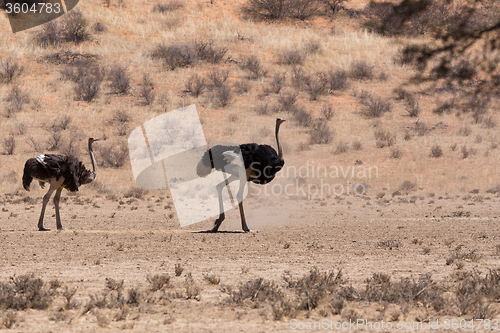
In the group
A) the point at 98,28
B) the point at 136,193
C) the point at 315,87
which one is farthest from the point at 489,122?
the point at 98,28

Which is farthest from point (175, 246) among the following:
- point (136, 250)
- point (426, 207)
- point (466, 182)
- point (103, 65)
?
point (103, 65)

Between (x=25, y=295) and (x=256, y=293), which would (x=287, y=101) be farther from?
(x=25, y=295)

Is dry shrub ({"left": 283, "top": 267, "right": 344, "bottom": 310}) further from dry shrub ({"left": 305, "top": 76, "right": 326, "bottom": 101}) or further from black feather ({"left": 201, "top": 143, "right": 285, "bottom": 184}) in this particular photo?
dry shrub ({"left": 305, "top": 76, "right": 326, "bottom": 101})

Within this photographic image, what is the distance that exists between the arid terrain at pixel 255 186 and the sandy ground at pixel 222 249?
0.04m

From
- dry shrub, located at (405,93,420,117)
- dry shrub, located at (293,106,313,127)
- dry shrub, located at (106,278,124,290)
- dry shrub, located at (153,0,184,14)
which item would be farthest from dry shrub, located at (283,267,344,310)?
dry shrub, located at (153,0,184,14)

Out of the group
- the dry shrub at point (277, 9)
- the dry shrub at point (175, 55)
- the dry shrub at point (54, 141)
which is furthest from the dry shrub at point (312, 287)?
the dry shrub at point (277, 9)

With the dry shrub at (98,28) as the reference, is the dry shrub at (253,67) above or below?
below

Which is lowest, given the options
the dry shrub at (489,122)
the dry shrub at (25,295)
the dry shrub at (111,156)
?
the dry shrub at (489,122)

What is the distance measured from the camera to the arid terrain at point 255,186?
650 cm

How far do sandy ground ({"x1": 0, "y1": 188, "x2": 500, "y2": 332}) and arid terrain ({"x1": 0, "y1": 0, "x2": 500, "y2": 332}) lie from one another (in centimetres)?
4

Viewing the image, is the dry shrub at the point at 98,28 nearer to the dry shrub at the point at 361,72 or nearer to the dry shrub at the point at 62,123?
the dry shrub at the point at 62,123

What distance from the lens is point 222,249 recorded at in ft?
33.0

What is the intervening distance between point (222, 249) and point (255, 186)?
32.7ft

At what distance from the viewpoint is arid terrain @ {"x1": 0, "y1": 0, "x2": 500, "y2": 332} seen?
21.3ft
